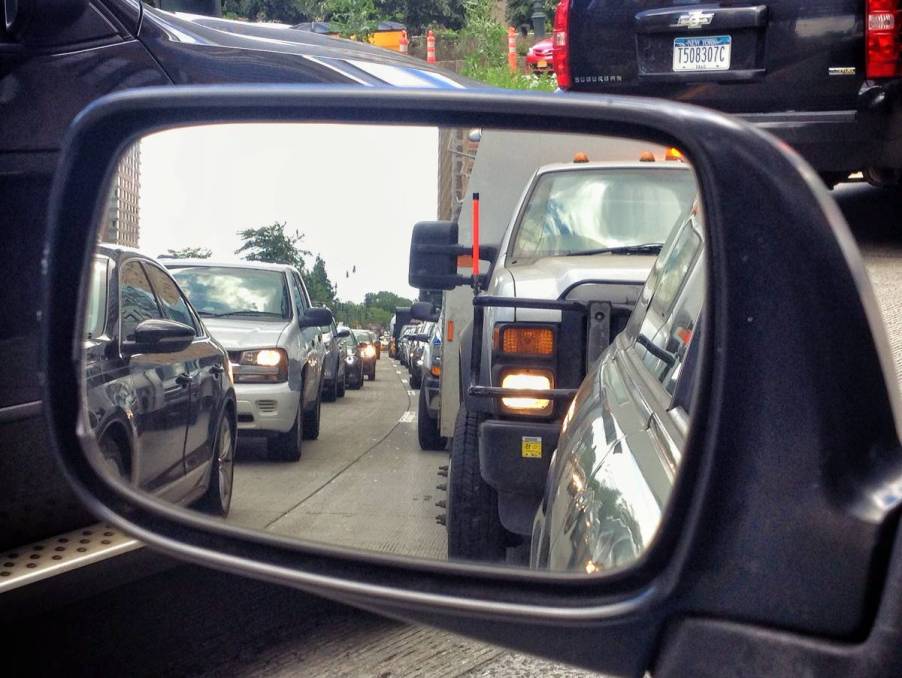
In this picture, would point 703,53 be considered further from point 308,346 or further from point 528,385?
point 308,346

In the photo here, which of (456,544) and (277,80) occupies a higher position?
(277,80)

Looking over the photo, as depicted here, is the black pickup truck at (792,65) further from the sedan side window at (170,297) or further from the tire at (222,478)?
the tire at (222,478)

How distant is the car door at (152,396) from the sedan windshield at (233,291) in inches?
6.1

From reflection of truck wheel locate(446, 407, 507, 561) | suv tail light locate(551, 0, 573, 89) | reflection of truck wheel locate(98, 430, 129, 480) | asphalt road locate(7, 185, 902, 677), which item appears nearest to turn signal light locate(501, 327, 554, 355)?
reflection of truck wheel locate(446, 407, 507, 561)

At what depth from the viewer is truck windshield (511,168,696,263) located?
341 cm

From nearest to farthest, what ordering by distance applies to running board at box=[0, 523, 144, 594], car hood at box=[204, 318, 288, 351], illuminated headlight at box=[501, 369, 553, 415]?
1. car hood at box=[204, 318, 288, 351]
2. illuminated headlight at box=[501, 369, 553, 415]
3. running board at box=[0, 523, 144, 594]

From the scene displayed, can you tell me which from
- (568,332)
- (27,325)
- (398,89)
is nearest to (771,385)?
(398,89)

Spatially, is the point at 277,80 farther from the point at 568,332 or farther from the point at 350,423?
the point at 350,423

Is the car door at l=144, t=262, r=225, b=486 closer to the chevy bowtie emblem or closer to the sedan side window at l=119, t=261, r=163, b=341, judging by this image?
the sedan side window at l=119, t=261, r=163, b=341

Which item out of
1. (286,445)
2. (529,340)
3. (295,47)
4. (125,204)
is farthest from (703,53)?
(286,445)

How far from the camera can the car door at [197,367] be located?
7.15ft

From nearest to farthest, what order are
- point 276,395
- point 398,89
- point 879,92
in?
point 398,89, point 276,395, point 879,92

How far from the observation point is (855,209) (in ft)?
27.2

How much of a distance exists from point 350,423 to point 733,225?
1.25 m
